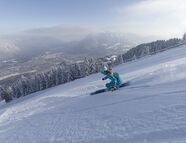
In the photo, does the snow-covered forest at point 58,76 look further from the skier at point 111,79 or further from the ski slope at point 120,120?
the ski slope at point 120,120

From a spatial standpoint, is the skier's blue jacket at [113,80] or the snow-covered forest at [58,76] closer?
the skier's blue jacket at [113,80]

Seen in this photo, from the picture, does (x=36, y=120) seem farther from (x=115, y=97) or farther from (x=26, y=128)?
(x=115, y=97)

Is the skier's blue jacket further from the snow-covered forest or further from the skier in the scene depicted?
the snow-covered forest

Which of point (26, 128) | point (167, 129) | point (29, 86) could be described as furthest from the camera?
point (29, 86)

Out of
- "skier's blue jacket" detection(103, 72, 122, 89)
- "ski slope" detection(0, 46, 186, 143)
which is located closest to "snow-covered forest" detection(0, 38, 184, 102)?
"skier's blue jacket" detection(103, 72, 122, 89)

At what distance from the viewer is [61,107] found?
17078 millimetres

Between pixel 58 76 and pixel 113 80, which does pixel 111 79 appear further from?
pixel 58 76

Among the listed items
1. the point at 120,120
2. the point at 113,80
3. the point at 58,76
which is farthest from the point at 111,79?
the point at 58,76

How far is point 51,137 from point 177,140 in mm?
5379

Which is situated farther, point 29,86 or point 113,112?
point 29,86

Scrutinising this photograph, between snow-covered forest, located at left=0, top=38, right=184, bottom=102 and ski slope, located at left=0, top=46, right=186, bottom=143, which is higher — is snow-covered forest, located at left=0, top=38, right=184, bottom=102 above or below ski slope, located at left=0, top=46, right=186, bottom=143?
below

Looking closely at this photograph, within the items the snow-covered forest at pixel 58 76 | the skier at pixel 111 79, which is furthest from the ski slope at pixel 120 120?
the snow-covered forest at pixel 58 76

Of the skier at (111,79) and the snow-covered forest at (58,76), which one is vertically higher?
the skier at (111,79)

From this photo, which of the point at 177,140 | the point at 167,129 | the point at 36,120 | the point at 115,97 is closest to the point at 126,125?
the point at 167,129
